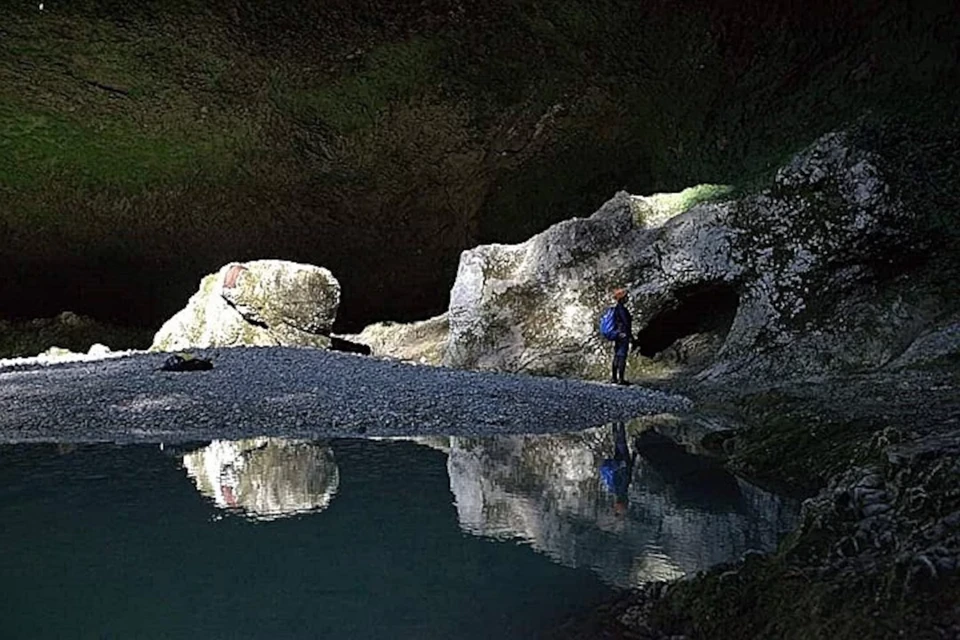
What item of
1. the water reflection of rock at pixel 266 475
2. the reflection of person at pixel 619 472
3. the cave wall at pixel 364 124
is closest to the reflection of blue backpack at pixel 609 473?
the reflection of person at pixel 619 472

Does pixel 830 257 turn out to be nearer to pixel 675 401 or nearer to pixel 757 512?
pixel 675 401

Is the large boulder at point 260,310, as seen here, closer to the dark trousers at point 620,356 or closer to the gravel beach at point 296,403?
the gravel beach at point 296,403

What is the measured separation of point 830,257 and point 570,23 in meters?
9.52

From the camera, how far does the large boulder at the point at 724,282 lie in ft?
42.4

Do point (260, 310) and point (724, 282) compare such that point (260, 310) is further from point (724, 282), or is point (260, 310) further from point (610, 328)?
point (724, 282)

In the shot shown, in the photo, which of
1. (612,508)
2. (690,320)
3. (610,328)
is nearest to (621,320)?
(610,328)

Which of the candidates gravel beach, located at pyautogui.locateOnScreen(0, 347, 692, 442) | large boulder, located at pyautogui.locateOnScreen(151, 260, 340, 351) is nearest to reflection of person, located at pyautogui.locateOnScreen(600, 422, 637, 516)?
gravel beach, located at pyautogui.locateOnScreen(0, 347, 692, 442)

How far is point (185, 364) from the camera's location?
523 inches

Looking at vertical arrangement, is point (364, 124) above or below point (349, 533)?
above

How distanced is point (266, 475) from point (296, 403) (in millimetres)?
2958

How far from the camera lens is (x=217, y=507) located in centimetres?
704

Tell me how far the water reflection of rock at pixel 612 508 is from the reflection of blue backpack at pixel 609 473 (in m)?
0.07

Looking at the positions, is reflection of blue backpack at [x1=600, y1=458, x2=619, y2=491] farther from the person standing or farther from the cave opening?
the cave opening

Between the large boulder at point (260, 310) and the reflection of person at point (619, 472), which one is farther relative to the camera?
the large boulder at point (260, 310)
